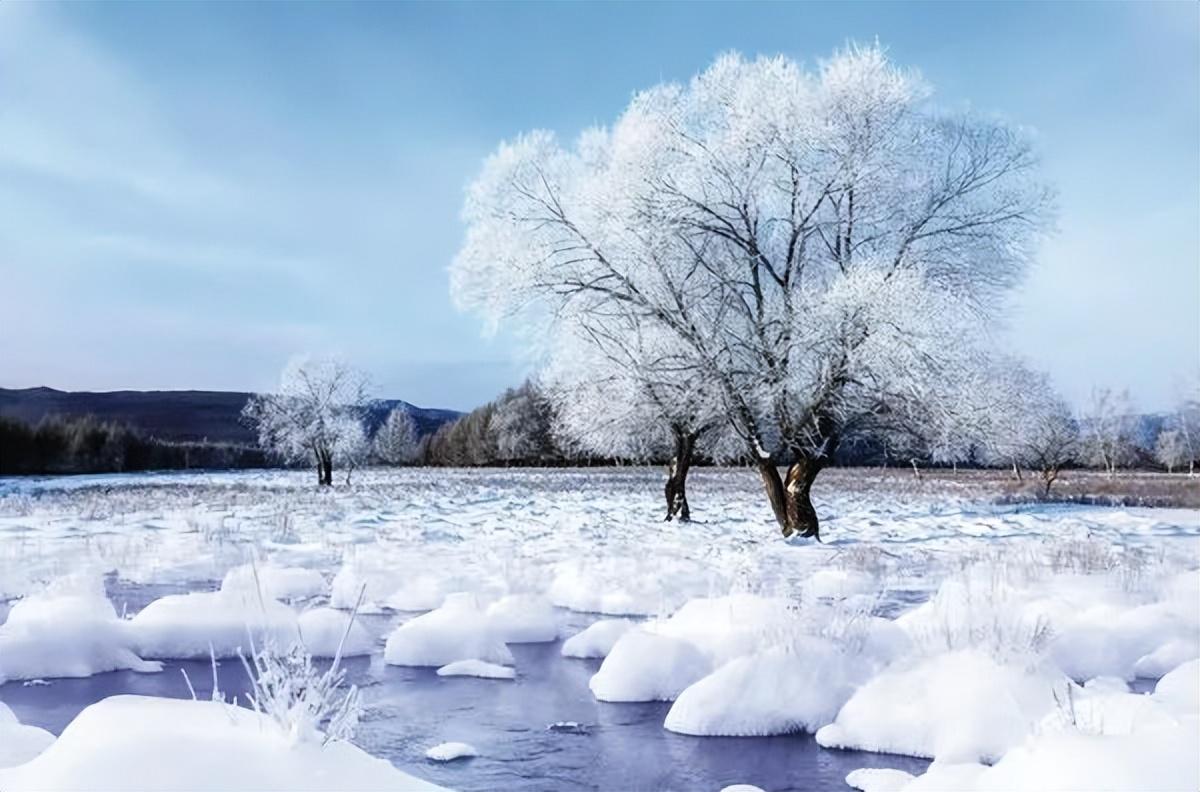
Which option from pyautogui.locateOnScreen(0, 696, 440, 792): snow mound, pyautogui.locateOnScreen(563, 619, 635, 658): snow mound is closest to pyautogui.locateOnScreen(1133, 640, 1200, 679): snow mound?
pyautogui.locateOnScreen(563, 619, 635, 658): snow mound

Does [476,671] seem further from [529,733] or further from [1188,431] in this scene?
[1188,431]

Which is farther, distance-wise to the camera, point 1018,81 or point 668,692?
point 1018,81

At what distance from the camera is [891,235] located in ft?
45.8

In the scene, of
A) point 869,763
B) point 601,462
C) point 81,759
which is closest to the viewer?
point 81,759

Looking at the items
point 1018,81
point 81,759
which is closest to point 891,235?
point 1018,81

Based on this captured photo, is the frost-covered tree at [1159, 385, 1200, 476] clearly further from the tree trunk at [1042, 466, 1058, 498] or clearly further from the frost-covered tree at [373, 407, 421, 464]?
the frost-covered tree at [373, 407, 421, 464]

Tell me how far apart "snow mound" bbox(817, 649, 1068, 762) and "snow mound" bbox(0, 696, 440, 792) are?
2623mm

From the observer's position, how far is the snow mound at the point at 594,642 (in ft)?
24.7

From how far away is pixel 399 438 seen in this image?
12227 mm

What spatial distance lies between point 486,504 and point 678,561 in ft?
28.6

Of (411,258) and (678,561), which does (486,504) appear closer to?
(678,561)

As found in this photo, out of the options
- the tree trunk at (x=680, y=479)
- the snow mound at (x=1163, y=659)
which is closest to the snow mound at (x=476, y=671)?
the snow mound at (x=1163, y=659)

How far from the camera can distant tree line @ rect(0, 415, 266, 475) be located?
34.2 ft

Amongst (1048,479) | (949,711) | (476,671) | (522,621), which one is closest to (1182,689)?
(949,711)
